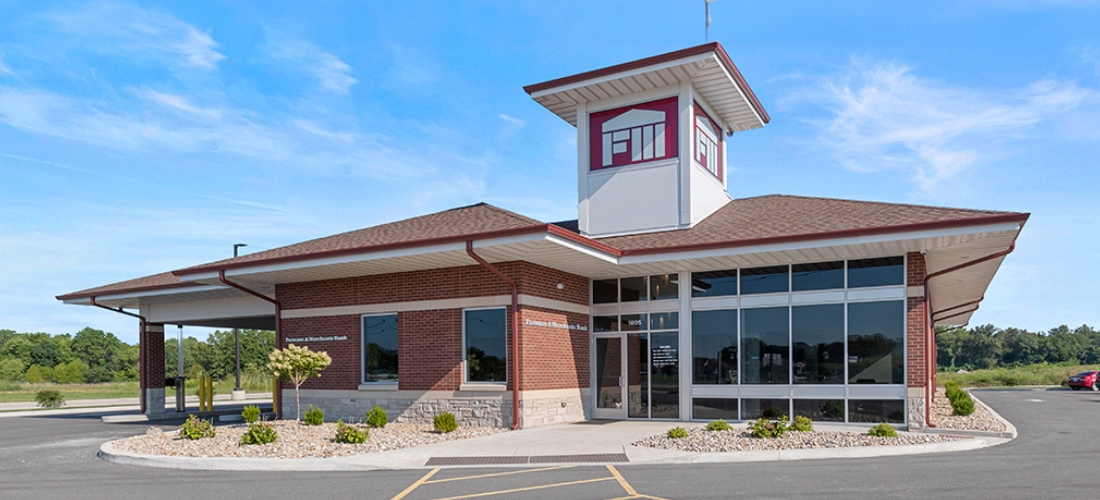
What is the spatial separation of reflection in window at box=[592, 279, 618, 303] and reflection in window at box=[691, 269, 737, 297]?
207 cm

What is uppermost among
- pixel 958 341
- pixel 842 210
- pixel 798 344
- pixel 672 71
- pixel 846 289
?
pixel 672 71

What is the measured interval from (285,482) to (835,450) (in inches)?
319

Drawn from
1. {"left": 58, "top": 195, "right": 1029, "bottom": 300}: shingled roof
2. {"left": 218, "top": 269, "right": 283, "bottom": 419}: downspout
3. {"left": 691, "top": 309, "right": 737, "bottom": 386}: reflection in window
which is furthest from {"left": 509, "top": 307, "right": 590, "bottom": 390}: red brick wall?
{"left": 218, "top": 269, "right": 283, "bottom": 419}: downspout

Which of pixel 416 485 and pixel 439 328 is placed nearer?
pixel 416 485

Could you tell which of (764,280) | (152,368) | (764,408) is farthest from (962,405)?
(152,368)

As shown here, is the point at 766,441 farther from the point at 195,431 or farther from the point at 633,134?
the point at 195,431

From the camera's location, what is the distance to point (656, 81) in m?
20.3

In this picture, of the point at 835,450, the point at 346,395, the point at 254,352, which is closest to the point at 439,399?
the point at 346,395

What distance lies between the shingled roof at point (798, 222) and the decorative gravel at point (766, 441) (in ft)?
11.9

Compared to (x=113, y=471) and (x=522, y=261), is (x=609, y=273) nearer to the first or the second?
(x=522, y=261)

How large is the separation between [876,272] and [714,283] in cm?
336

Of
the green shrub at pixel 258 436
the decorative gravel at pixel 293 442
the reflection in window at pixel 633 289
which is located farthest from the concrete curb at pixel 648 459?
the reflection in window at pixel 633 289

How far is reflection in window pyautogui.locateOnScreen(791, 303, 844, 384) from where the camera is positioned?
55.3 ft

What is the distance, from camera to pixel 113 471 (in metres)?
12.9
